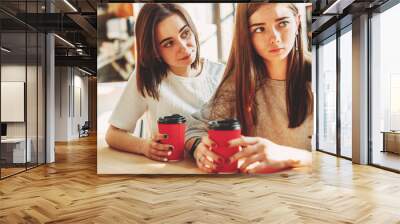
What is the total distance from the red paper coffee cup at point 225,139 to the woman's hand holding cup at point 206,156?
0.21 feet

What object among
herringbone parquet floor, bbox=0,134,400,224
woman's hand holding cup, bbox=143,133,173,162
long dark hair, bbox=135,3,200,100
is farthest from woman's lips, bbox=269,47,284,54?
woman's hand holding cup, bbox=143,133,173,162

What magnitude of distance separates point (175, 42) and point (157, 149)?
1.67 metres

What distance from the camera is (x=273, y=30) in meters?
5.72

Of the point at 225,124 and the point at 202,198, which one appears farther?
the point at 225,124

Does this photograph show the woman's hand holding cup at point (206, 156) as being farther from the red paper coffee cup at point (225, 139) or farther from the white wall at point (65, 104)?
the white wall at point (65, 104)

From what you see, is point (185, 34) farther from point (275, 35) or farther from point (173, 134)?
point (173, 134)

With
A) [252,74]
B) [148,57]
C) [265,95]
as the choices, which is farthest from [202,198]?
[148,57]

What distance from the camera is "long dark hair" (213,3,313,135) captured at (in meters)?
5.76

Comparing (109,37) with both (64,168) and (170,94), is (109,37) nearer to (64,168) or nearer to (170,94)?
(170,94)

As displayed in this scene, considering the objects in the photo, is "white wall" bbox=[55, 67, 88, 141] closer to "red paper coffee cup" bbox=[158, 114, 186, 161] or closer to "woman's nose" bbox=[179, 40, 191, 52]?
"red paper coffee cup" bbox=[158, 114, 186, 161]

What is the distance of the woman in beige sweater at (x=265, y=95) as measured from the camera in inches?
225

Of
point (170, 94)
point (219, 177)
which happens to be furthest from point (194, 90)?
point (219, 177)

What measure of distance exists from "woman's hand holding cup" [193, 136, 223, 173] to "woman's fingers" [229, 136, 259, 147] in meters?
0.31

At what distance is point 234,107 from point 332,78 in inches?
181
